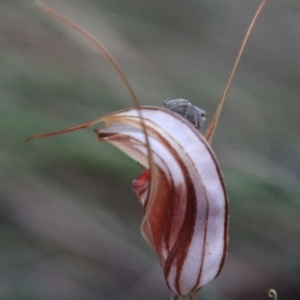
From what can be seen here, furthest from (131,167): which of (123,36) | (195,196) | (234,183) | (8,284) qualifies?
(195,196)

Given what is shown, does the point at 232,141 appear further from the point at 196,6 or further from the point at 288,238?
the point at 196,6

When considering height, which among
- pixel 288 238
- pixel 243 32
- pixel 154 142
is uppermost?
pixel 154 142

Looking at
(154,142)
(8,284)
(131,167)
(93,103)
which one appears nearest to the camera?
(154,142)

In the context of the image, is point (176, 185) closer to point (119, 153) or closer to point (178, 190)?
point (178, 190)

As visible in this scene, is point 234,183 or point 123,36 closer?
point 234,183

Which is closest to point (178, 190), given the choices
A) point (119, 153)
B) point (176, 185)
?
point (176, 185)

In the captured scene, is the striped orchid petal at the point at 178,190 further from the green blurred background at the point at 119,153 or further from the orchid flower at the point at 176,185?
the green blurred background at the point at 119,153

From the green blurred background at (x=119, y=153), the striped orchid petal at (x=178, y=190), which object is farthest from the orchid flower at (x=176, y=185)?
the green blurred background at (x=119, y=153)

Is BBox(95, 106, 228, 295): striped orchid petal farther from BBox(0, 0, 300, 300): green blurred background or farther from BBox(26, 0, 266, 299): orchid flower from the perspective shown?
BBox(0, 0, 300, 300): green blurred background
